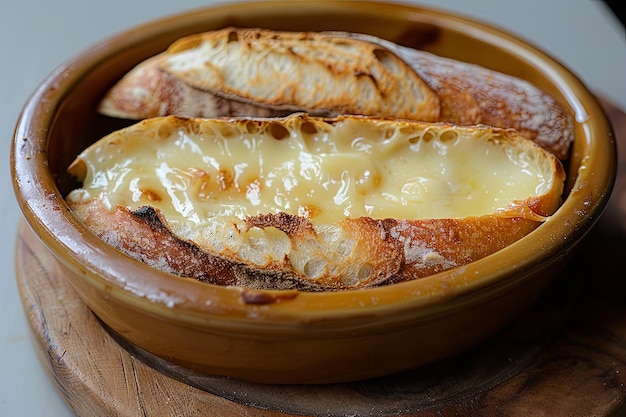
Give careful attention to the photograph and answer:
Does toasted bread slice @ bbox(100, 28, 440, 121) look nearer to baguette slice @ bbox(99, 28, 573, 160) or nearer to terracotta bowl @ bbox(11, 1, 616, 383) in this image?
baguette slice @ bbox(99, 28, 573, 160)

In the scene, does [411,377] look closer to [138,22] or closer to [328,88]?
[328,88]

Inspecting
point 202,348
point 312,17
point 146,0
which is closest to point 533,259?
point 202,348

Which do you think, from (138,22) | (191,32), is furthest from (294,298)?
(138,22)

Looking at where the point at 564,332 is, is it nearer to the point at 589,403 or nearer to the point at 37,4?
the point at 589,403

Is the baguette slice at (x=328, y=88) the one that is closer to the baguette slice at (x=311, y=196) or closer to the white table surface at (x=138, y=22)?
the baguette slice at (x=311, y=196)

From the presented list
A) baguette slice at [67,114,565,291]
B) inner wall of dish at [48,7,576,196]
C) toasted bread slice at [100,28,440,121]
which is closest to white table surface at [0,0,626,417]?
inner wall of dish at [48,7,576,196]
